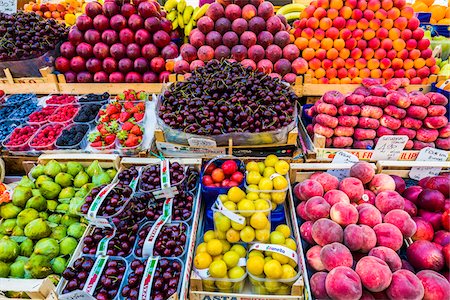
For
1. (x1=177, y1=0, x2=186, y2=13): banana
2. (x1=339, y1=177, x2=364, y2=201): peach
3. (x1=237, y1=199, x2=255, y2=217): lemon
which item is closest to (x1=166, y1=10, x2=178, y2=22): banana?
(x1=177, y1=0, x2=186, y2=13): banana

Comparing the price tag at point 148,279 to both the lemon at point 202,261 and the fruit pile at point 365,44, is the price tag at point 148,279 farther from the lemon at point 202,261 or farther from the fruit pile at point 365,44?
the fruit pile at point 365,44

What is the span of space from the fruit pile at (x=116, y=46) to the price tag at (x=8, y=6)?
4.37 ft

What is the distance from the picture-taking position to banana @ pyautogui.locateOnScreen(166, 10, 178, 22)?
11.7 ft

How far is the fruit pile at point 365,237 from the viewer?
131cm

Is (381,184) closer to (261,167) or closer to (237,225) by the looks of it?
(261,167)

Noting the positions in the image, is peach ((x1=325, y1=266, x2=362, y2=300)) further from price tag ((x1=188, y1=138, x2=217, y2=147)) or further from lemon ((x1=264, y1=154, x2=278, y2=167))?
price tag ((x1=188, y1=138, x2=217, y2=147))

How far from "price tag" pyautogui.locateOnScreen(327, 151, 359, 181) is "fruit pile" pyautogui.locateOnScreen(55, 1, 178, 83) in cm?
195

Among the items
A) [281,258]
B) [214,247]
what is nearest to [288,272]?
[281,258]

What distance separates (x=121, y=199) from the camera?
170 centimetres

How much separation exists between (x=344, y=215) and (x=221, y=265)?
69 centimetres

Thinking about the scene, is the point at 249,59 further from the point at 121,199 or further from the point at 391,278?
the point at 391,278

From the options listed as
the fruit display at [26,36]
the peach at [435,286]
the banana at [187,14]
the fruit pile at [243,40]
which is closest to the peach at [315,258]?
the peach at [435,286]

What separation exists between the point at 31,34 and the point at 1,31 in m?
0.33

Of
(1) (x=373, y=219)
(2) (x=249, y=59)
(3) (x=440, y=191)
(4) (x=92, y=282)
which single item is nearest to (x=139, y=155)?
(4) (x=92, y=282)
